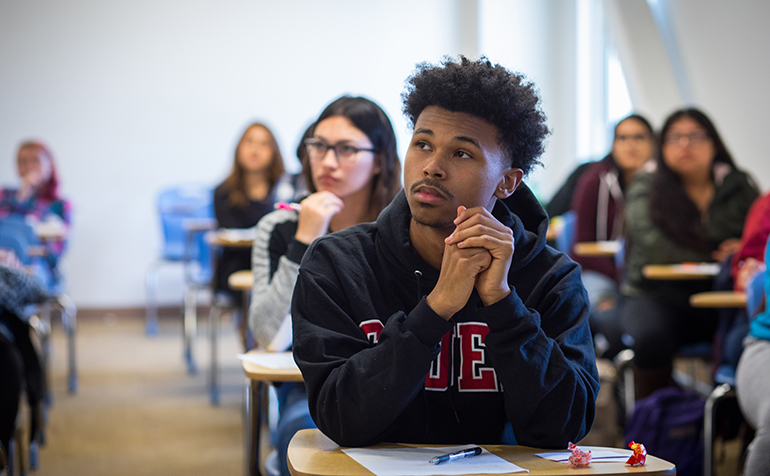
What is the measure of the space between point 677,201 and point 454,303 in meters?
2.50

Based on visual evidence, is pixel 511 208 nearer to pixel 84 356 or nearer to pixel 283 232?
pixel 283 232

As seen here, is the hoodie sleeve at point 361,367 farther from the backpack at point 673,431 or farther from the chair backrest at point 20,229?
the chair backrest at point 20,229

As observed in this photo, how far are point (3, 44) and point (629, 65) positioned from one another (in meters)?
5.27

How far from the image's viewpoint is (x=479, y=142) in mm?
1176

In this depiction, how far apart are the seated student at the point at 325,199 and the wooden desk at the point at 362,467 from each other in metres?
0.77

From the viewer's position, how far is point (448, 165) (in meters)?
1.17

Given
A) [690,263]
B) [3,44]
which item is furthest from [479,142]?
[3,44]

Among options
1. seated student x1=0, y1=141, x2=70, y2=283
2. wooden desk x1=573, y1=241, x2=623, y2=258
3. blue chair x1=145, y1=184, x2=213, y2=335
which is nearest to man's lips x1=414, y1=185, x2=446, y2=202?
wooden desk x1=573, y1=241, x2=623, y2=258

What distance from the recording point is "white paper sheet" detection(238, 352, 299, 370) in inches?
61.2

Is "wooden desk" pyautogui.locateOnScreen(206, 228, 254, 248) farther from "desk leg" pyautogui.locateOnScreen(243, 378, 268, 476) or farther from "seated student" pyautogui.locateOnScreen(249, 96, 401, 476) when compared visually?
"desk leg" pyautogui.locateOnScreen(243, 378, 268, 476)

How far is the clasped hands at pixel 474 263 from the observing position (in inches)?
42.0

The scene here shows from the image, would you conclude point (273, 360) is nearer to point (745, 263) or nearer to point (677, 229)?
point (745, 263)

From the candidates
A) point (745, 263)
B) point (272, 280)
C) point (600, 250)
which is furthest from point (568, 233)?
point (272, 280)

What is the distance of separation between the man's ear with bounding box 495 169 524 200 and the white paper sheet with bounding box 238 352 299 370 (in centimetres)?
58
